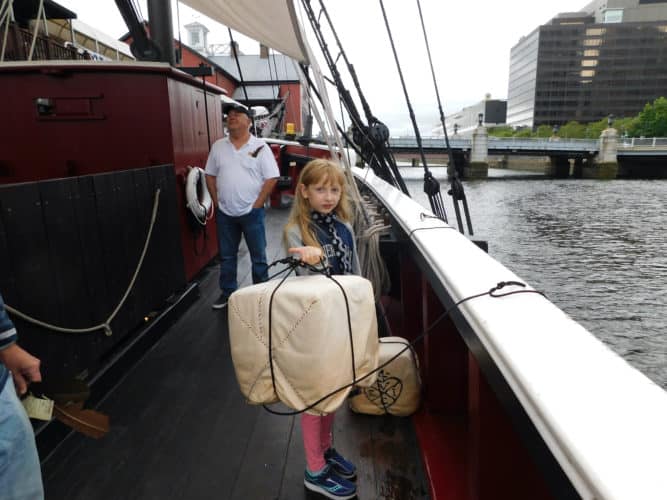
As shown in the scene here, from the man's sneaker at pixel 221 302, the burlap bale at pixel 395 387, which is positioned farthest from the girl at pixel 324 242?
the man's sneaker at pixel 221 302

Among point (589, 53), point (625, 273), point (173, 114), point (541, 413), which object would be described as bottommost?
point (625, 273)

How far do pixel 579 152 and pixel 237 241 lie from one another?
50085 millimetres

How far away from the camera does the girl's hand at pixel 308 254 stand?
5.38 feet

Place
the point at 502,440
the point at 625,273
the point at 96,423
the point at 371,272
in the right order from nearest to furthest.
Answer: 1. the point at 502,440
2. the point at 96,423
3. the point at 371,272
4. the point at 625,273

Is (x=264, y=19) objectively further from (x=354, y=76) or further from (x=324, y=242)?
(x=354, y=76)

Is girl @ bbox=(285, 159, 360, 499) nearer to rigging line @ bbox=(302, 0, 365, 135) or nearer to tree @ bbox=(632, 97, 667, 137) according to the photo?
rigging line @ bbox=(302, 0, 365, 135)

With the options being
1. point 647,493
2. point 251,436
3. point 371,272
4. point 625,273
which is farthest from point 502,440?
point 625,273

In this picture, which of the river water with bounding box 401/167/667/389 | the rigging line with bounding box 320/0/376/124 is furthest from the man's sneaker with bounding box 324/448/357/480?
the river water with bounding box 401/167/667/389

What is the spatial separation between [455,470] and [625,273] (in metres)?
13.5

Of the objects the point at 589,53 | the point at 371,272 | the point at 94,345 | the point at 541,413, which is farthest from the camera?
the point at 589,53

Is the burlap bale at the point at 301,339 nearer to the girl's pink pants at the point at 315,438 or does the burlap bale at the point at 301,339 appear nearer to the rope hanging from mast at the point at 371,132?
the girl's pink pants at the point at 315,438

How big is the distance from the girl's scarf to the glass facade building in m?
102

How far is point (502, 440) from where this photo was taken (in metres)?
1.41

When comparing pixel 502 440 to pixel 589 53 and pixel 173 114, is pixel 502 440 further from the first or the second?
pixel 589 53
